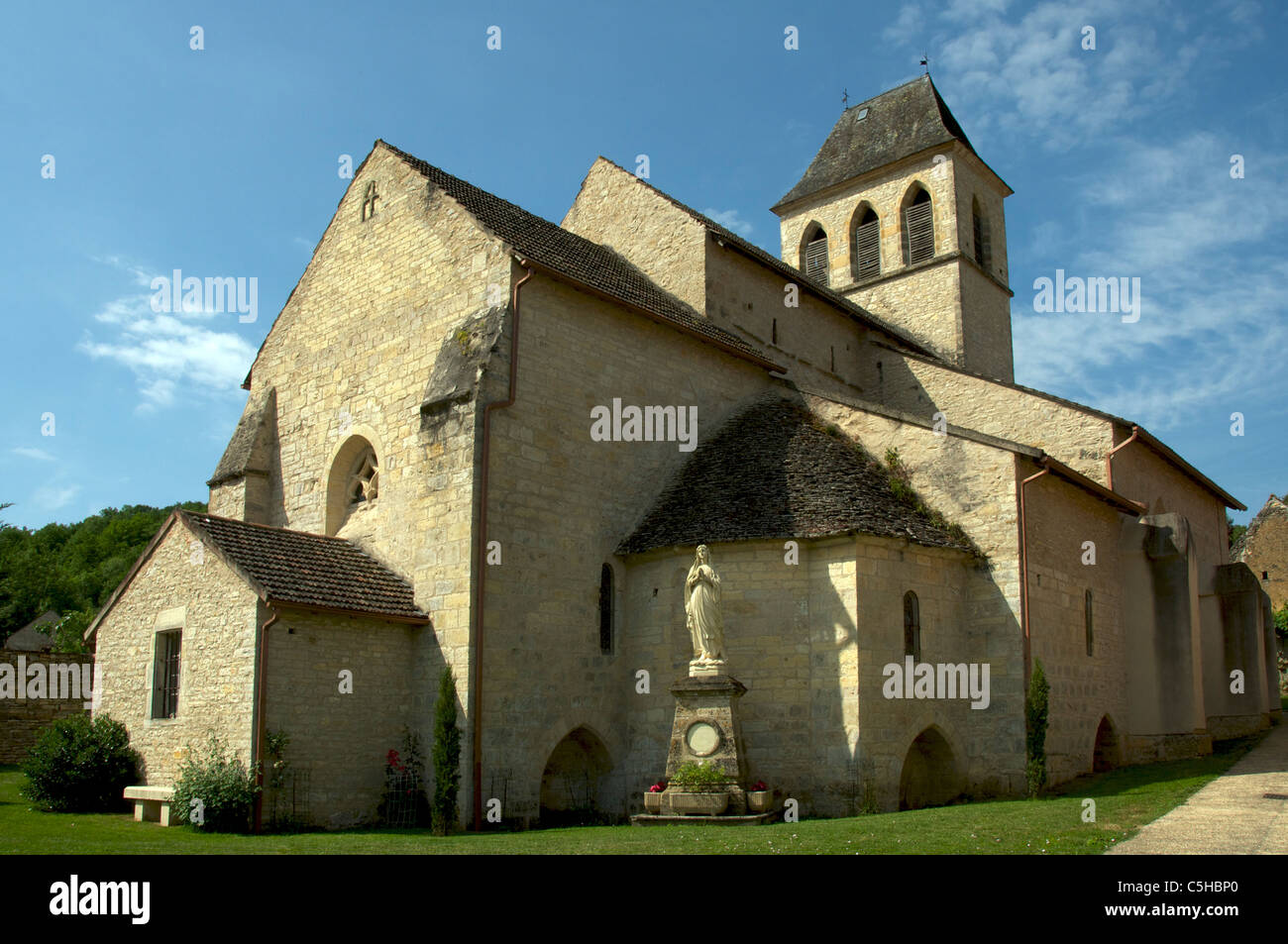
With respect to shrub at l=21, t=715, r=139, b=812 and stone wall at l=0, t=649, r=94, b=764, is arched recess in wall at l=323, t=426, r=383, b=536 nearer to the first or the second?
shrub at l=21, t=715, r=139, b=812

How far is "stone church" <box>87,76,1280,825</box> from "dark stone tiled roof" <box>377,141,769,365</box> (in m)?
0.13

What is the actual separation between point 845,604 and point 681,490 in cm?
369

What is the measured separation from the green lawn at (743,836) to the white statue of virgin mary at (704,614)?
102 inches

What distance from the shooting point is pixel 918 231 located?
31797mm

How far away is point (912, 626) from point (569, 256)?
8776 millimetres

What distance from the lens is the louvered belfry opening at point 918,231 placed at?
3150 centimetres

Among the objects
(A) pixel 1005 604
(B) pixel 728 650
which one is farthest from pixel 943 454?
(B) pixel 728 650

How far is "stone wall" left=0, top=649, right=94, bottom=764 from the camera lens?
2316 centimetres

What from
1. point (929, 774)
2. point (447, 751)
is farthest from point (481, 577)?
point (929, 774)

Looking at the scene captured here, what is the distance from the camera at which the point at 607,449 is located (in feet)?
57.1

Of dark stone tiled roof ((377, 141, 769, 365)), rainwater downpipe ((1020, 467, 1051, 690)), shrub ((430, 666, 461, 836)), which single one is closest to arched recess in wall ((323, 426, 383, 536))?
dark stone tiled roof ((377, 141, 769, 365))

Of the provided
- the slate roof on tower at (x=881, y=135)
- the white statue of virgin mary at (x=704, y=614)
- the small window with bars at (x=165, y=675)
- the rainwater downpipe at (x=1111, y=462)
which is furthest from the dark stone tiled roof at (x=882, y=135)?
the small window with bars at (x=165, y=675)

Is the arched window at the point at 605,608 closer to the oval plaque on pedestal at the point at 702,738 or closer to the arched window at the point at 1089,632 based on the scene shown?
the oval plaque on pedestal at the point at 702,738

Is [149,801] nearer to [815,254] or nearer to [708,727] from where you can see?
[708,727]
